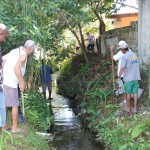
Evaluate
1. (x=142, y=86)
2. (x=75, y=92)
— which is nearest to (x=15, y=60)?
(x=142, y=86)

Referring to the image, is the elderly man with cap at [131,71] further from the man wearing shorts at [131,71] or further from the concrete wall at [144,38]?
the concrete wall at [144,38]

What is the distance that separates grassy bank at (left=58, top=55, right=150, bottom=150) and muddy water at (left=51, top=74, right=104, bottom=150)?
0.29 meters

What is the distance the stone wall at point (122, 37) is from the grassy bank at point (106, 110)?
0.81 meters

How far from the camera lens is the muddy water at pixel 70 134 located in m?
7.65

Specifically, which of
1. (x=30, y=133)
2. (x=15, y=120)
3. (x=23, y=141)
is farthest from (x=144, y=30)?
(x=23, y=141)

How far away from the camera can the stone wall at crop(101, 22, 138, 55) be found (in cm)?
1027

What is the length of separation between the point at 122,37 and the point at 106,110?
375cm

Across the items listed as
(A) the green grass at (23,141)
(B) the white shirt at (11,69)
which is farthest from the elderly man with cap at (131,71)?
(B) the white shirt at (11,69)

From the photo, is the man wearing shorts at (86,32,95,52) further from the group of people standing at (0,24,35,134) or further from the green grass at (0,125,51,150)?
the group of people standing at (0,24,35,134)

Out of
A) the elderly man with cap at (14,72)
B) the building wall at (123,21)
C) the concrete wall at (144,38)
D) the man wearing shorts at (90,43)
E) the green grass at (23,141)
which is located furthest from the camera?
the building wall at (123,21)

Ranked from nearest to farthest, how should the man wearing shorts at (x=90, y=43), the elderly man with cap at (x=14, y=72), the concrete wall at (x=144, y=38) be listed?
the elderly man with cap at (x=14, y=72), the concrete wall at (x=144, y=38), the man wearing shorts at (x=90, y=43)

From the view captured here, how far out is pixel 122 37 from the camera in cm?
1152

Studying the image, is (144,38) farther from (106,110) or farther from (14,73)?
(14,73)

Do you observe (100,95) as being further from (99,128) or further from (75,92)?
(75,92)
